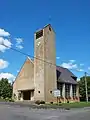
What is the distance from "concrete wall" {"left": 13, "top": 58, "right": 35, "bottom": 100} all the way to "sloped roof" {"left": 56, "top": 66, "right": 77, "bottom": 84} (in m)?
6.33

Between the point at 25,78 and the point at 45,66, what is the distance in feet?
30.4

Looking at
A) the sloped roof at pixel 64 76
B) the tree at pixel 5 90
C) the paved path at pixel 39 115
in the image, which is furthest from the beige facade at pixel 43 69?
the paved path at pixel 39 115

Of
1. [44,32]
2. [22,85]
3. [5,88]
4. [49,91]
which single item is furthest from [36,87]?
[5,88]

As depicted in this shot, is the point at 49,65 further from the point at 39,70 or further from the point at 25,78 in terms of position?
the point at 25,78

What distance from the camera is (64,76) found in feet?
180

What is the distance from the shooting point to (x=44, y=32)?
4650cm

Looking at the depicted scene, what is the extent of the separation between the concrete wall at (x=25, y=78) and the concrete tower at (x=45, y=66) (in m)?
2.68

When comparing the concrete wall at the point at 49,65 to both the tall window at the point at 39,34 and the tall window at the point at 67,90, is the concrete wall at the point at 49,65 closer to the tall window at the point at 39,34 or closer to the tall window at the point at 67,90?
the tall window at the point at 39,34

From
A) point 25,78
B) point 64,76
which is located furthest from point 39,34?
point 64,76

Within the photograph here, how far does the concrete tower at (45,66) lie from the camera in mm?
44562

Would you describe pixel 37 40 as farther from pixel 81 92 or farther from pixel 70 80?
pixel 81 92

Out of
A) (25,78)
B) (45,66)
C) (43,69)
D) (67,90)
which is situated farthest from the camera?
(67,90)

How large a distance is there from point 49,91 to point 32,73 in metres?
6.74

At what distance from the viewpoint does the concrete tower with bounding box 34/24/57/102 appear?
44562 millimetres
